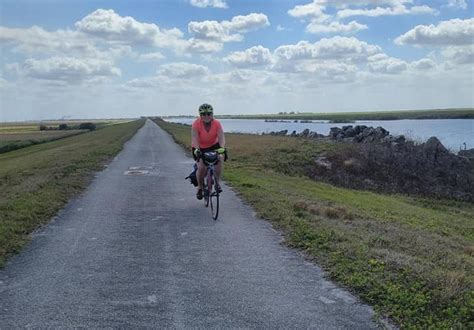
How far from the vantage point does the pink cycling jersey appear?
10422 mm

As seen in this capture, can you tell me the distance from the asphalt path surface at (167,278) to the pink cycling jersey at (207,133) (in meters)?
1.53

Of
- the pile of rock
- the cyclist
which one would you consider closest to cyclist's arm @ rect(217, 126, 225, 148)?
the cyclist

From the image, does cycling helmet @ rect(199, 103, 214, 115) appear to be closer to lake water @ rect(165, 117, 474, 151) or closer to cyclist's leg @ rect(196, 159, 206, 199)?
cyclist's leg @ rect(196, 159, 206, 199)

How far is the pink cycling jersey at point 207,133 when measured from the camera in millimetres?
10422

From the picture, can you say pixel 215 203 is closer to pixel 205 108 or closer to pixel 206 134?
pixel 206 134

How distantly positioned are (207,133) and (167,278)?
15.2ft

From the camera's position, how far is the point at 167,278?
249 inches

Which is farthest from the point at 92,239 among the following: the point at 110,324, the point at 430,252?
the point at 430,252

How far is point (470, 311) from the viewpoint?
5008 millimetres

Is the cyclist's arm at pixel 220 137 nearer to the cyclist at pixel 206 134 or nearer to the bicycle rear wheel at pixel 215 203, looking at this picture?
the cyclist at pixel 206 134

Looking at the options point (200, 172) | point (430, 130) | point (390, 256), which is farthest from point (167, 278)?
point (430, 130)

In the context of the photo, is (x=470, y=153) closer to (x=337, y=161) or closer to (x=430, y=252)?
(x=337, y=161)

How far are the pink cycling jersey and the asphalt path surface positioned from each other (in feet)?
5.03

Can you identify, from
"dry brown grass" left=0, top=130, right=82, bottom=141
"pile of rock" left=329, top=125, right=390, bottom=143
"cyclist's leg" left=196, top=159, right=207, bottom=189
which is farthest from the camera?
"dry brown grass" left=0, top=130, right=82, bottom=141
